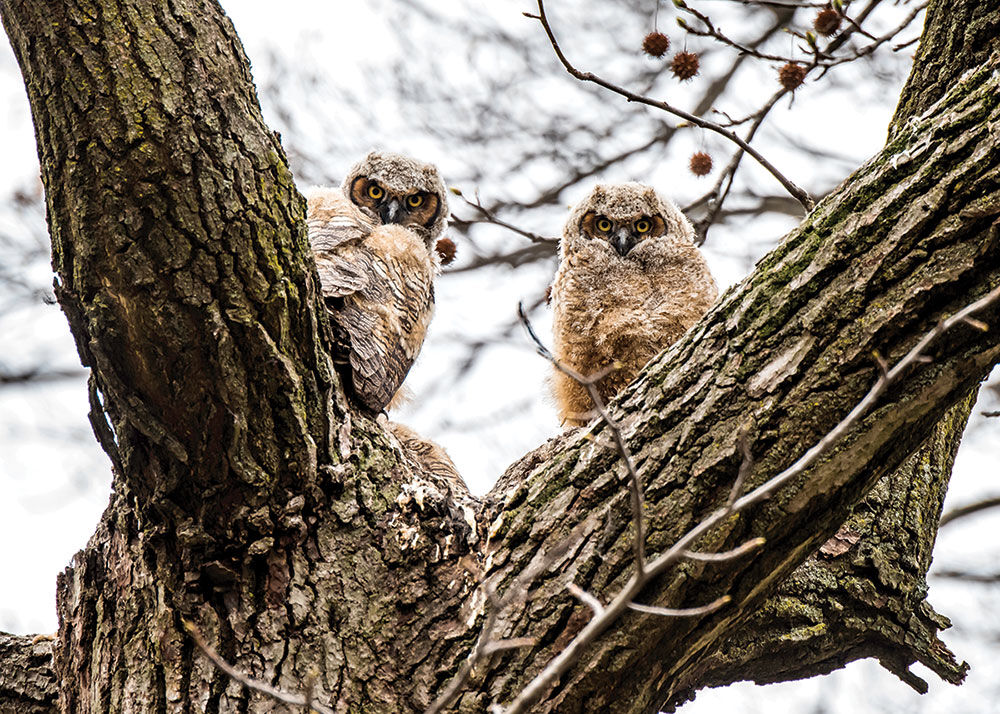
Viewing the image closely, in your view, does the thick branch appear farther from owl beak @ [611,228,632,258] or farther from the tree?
owl beak @ [611,228,632,258]

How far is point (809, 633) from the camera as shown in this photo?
9.59 ft

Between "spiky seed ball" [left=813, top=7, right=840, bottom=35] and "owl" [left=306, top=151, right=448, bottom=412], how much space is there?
198 cm

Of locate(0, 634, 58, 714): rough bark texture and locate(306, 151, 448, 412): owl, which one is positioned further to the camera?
locate(306, 151, 448, 412): owl

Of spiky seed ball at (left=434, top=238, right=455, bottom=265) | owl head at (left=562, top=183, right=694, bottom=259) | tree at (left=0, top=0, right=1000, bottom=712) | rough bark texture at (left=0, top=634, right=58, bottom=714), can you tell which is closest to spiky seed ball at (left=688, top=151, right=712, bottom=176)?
owl head at (left=562, top=183, right=694, bottom=259)

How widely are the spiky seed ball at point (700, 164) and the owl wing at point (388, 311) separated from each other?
1.48 m

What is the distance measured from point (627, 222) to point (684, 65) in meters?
0.75

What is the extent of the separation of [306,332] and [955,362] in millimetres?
1460

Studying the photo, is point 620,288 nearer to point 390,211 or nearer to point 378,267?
point 378,267

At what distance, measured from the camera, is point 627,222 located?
4527 mm

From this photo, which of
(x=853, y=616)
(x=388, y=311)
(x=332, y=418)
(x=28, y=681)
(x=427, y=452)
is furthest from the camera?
(x=427, y=452)

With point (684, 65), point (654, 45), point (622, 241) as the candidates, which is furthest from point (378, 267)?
point (684, 65)

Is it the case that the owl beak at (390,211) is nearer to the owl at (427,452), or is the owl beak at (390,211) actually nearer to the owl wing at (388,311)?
the owl wing at (388,311)

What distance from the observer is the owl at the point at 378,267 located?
2975mm

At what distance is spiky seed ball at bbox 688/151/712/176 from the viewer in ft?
15.5
